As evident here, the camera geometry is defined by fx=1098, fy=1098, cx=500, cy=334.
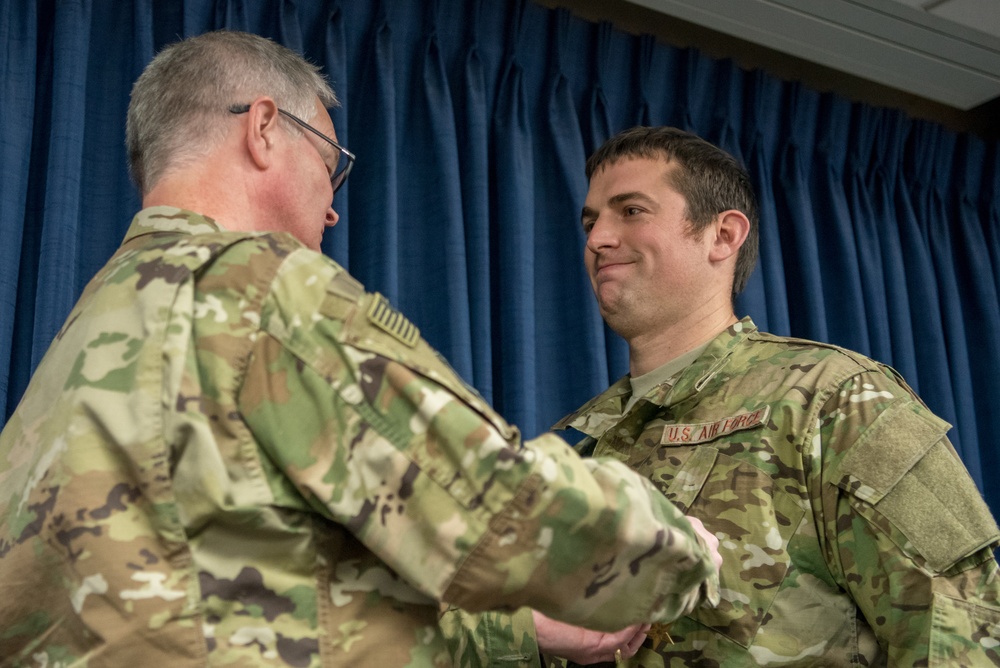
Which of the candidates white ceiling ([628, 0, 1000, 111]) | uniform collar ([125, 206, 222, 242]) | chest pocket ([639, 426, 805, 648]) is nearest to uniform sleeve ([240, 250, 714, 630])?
uniform collar ([125, 206, 222, 242])

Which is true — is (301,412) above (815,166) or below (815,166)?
below

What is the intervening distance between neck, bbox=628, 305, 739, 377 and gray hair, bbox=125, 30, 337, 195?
673 millimetres

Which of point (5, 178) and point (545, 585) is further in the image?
point (5, 178)

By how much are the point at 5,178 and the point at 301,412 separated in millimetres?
997

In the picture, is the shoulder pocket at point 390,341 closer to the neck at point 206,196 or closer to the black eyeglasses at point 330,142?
the neck at point 206,196

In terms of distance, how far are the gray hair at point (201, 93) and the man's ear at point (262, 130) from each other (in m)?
0.02

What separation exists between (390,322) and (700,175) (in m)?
0.99

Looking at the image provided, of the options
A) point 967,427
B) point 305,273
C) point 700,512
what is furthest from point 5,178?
point 967,427

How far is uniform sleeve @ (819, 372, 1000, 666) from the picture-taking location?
1.24 metres

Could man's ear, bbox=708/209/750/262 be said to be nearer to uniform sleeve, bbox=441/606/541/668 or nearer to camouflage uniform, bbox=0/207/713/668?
uniform sleeve, bbox=441/606/541/668

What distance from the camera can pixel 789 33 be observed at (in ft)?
7.88

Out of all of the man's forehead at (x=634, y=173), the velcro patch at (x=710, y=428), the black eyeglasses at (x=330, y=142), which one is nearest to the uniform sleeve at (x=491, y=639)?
the velcro patch at (x=710, y=428)

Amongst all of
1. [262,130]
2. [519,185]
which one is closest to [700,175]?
[519,185]

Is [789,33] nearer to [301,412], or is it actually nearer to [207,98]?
[207,98]
